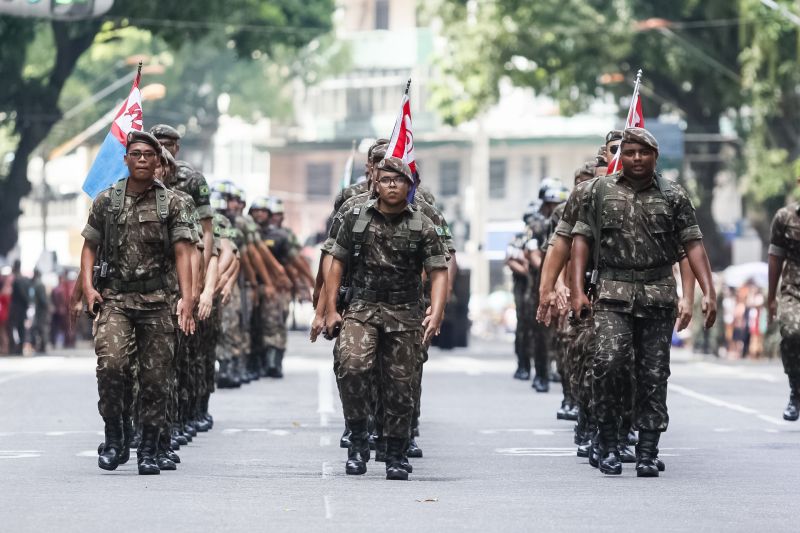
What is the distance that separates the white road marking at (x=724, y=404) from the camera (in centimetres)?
1878

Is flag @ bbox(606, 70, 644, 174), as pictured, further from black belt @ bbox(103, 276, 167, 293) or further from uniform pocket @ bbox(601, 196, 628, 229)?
black belt @ bbox(103, 276, 167, 293)

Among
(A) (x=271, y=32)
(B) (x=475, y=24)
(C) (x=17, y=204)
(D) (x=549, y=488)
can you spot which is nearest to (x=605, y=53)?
(B) (x=475, y=24)

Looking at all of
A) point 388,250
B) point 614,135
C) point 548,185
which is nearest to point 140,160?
point 388,250

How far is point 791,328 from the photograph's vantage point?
1767 centimetres

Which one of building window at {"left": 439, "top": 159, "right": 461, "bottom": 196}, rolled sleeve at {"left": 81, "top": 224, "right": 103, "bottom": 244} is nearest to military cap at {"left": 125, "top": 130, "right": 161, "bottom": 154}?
rolled sleeve at {"left": 81, "top": 224, "right": 103, "bottom": 244}

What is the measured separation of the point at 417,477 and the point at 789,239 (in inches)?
216

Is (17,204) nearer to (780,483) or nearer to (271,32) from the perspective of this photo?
(271,32)

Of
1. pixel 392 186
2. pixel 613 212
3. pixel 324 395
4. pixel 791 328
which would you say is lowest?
pixel 324 395

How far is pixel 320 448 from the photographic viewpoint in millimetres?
15344

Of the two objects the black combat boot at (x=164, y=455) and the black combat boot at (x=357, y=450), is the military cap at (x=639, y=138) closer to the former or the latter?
the black combat boot at (x=357, y=450)

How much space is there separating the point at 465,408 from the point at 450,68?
1189 inches

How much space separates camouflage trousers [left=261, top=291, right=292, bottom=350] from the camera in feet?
84.6

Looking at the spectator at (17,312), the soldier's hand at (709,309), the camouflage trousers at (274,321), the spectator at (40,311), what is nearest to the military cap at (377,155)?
the soldier's hand at (709,309)

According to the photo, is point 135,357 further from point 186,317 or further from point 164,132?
point 164,132
